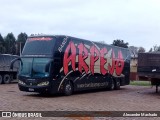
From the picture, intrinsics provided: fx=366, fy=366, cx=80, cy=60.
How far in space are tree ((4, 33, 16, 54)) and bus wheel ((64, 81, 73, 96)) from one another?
5691cm

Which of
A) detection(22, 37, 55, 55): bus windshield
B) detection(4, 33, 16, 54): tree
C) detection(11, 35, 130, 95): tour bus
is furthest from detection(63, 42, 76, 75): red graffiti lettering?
detection(4, 33, 16, 54): tree

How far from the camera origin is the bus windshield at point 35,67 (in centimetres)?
1908

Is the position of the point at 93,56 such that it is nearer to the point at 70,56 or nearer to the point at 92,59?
the point at 92,59

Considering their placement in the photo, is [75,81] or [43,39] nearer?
[43,39]

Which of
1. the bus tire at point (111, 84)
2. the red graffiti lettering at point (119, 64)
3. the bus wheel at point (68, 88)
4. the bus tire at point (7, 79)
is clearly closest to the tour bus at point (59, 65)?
the bus wheel at point (68, 88)

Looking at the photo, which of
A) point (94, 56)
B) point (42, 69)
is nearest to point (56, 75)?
point (42, 69)

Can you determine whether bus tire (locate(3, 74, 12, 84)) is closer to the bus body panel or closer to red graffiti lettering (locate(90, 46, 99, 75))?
the bus body panel

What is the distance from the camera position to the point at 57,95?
68.2 ft

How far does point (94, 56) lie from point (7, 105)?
9.91 meters

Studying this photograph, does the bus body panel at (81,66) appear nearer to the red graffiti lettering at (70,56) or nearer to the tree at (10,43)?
the red graffiti lettering at (70,56)

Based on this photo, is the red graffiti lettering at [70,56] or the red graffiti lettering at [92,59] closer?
the red graffiti lettering at [70,56]

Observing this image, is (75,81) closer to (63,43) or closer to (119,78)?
(63,43)

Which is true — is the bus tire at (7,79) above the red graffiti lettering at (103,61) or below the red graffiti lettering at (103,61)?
below

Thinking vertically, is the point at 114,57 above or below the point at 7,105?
above
